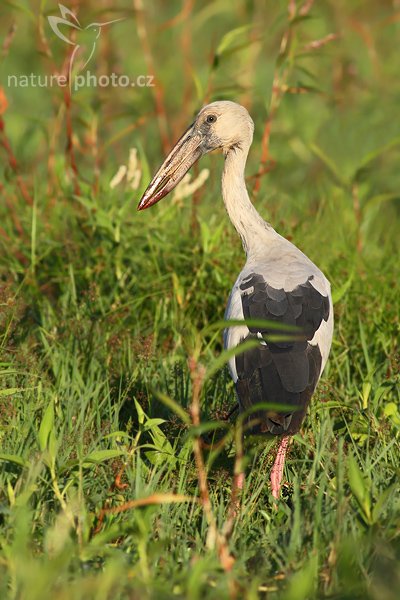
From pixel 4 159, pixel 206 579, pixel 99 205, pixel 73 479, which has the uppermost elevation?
pixel 4 159

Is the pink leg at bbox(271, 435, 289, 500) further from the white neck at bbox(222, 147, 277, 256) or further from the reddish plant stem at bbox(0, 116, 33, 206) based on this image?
the reddish plant stem at bbox(0, 116, 33, 206)

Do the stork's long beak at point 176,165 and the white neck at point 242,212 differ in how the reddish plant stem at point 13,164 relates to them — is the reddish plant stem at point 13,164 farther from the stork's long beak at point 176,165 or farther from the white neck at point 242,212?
the white neck at point 242,212

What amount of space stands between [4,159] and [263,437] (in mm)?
5169

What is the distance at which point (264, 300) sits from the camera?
426cm

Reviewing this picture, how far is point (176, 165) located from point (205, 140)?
0.20m

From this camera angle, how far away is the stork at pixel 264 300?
392 centimetres

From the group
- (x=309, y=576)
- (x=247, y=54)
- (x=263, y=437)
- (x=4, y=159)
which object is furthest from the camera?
(x=247, y=54)

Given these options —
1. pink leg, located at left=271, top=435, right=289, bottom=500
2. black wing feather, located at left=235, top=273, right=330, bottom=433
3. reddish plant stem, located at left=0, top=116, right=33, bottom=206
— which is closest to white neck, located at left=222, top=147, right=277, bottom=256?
black wing feather, located at left=235, top=273, right=330, bottom=433

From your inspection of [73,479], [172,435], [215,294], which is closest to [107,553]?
[73,479]

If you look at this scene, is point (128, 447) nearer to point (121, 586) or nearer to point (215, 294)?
point (121, 586)

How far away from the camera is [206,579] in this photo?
311cm

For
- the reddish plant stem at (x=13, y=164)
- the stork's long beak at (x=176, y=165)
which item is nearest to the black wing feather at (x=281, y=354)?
the stork's long beak at (x=176, y=165)

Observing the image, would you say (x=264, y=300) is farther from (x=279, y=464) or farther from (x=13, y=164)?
(x=13, y=164)

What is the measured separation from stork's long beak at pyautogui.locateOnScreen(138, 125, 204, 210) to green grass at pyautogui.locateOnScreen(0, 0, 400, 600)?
37cm
